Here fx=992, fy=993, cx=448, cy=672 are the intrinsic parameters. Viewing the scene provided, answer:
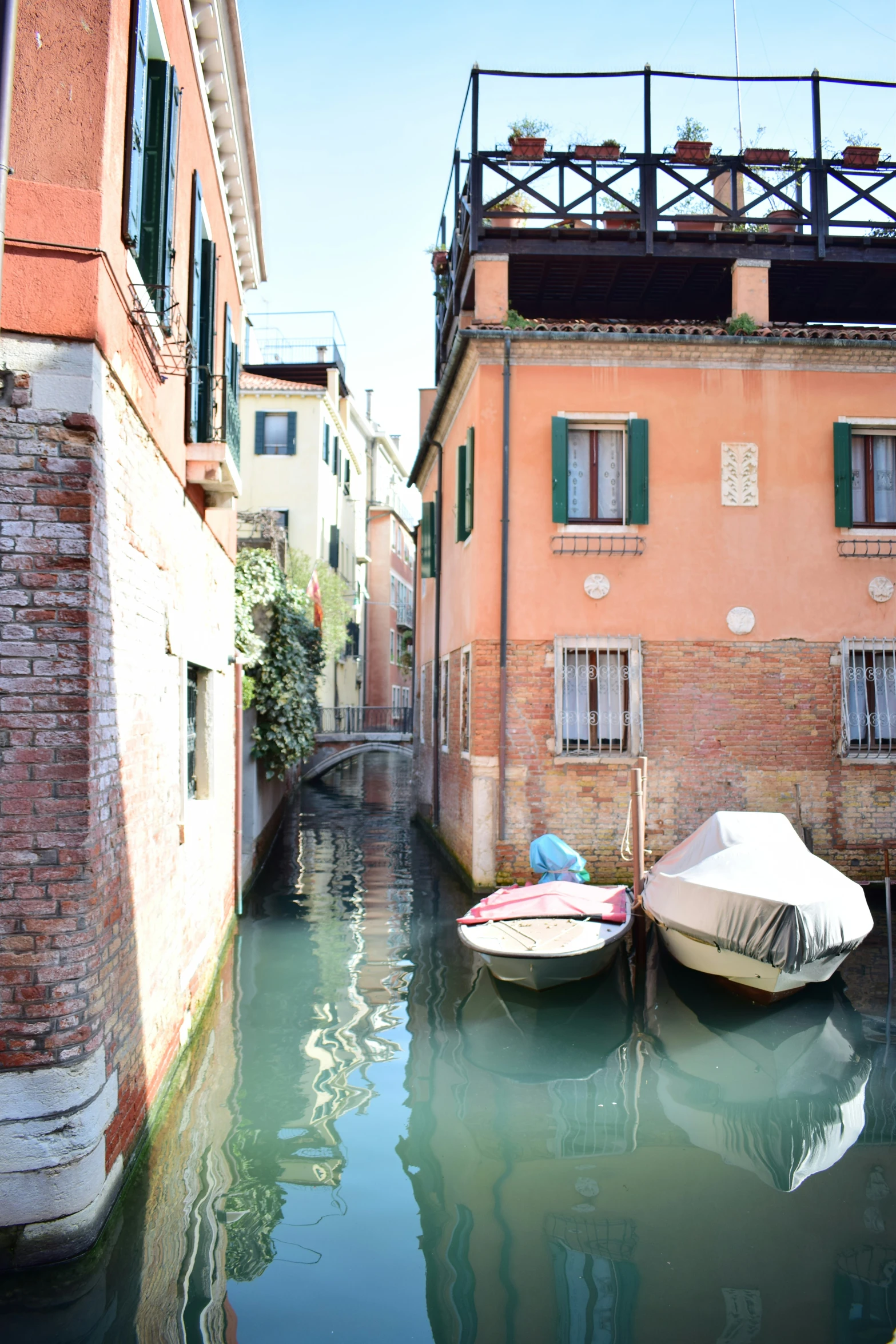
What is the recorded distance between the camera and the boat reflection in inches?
Answer: 223

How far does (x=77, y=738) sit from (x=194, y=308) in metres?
4.23

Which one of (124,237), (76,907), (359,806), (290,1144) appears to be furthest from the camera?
(359,806)

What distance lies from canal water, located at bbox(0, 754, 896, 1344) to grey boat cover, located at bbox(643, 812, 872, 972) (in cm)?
69

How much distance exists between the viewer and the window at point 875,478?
12.3 m

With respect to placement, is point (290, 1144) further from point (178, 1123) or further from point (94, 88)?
point (94, 88)

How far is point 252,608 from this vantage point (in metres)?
13.7

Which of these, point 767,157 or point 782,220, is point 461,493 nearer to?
point 782,220

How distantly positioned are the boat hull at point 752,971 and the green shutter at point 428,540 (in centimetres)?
928

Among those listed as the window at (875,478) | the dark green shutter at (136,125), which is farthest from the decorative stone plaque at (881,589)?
the dark green shutter at (136,125)

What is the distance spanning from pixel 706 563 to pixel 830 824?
11.3 feet

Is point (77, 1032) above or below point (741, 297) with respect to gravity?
below

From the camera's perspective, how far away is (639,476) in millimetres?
11789

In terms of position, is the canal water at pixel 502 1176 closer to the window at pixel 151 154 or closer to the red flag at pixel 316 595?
the window at pixel 151 154

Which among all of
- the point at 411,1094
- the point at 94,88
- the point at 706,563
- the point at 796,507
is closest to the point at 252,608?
the point at 706,563
